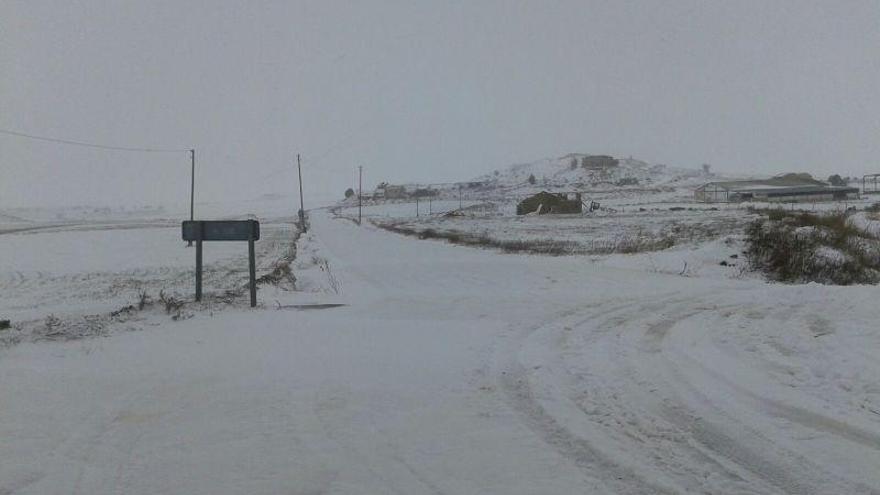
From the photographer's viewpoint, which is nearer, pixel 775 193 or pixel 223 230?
pixel 223 230

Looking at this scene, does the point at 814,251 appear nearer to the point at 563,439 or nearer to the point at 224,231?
the point at 224,231

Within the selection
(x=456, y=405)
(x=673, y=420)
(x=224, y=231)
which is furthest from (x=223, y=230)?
(x=673, y=420)

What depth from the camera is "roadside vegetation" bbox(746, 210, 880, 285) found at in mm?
16500

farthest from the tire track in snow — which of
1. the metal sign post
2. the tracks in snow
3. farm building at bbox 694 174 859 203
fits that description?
farm building at bbox 694 174 859 203

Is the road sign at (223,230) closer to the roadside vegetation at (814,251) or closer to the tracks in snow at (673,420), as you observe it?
the tracks in snow at (673,420)

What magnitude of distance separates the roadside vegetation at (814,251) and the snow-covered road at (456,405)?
7.30 meters

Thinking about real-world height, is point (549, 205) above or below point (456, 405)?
above

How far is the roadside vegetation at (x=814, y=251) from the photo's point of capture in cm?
1650

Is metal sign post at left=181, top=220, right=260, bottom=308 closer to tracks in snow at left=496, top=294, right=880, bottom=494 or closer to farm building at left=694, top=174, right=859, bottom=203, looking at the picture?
tracks in snow at left=496, top=294, right=880, bottom=494

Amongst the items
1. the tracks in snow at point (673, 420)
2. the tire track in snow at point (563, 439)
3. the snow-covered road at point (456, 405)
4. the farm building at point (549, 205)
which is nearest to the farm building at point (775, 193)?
the farm building at point (549, 205)

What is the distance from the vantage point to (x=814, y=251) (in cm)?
1761

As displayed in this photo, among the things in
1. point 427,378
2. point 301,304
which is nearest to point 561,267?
point 301,304

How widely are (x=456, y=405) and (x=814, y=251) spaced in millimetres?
15691

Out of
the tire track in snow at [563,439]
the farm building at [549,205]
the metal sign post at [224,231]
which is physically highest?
the farm building at [549,205]
